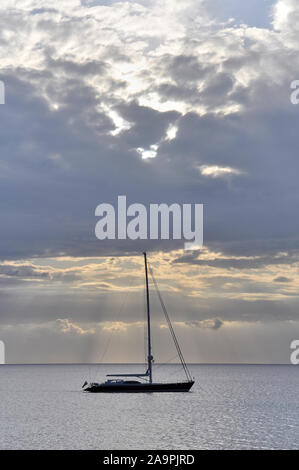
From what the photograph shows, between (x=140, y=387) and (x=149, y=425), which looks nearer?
(x=149, y=425)

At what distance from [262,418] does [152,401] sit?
3593 centimetres

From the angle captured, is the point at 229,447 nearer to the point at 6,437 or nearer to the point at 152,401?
the point at 6,437

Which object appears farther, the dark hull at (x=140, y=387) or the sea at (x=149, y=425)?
the dark hull at (x=140, y=387)

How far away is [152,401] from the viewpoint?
13600cm

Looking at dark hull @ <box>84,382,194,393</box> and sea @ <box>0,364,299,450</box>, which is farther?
dark hull @ <box>84,382,194,393</box>

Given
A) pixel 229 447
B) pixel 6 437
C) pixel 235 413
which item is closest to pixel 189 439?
pixel 229 447
